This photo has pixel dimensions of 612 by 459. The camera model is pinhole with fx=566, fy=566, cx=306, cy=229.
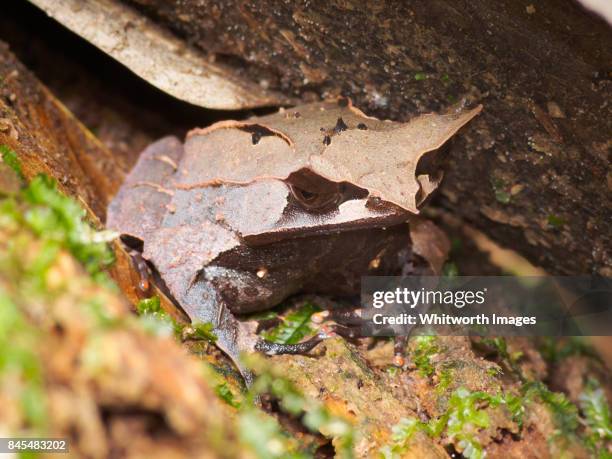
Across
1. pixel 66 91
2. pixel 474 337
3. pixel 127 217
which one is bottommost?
pixel 474 337

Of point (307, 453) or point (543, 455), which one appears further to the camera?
point (543, 455)

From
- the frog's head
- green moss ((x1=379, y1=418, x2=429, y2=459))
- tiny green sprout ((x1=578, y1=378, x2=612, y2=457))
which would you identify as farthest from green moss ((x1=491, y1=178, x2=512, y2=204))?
green moss ((x1=379, y1=418, x2=429, y2=459))

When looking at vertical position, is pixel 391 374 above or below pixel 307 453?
above

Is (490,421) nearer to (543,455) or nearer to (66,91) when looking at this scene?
(543,455)

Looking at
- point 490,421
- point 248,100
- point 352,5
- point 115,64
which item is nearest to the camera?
point 490,421

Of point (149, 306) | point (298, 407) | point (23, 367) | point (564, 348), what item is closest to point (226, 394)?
point (298, 407)

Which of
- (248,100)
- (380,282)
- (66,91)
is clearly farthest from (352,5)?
(66,91)

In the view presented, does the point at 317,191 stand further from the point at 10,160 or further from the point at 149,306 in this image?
the point at 10,160
